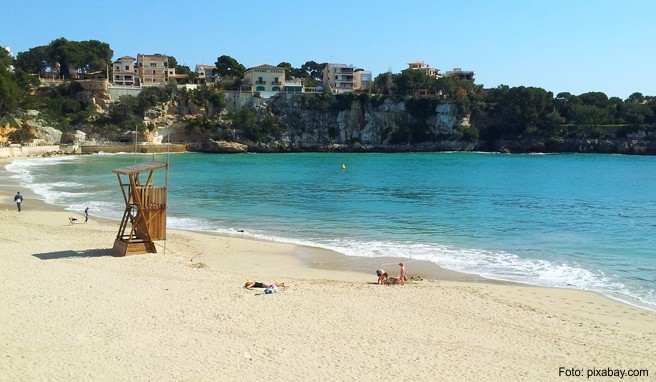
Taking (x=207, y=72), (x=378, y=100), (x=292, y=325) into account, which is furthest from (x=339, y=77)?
(x=292, y=325)

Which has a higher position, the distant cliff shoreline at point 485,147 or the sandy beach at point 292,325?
the distant cliff shoreline at point 485,147

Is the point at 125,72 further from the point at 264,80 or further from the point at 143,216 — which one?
the point at 143,216

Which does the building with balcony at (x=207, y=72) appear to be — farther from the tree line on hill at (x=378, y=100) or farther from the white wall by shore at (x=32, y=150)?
the white wall by shore at (x=32, y=150)

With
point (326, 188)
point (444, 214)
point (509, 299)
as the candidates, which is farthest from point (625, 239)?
point (326, 188)

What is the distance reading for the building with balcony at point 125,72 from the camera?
102375mm

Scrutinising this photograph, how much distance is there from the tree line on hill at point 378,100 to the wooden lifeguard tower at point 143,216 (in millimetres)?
74203

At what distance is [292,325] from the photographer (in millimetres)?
11039

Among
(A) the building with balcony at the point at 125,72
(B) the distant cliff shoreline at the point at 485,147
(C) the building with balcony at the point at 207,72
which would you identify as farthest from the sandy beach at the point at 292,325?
(C) the building with balcony at the point at 207,72

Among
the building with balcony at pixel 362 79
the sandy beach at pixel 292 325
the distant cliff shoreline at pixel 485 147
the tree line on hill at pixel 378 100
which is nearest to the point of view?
the sandy beach at pixel 292 325

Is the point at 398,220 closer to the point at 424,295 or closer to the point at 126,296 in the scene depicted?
the point at 424,295

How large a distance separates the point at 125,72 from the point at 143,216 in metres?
94.4

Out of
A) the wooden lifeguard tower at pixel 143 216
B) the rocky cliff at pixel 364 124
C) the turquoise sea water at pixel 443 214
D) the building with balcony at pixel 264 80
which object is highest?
the building with balcony at pixel 264 80

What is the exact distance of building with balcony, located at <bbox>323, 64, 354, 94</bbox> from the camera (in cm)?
11725

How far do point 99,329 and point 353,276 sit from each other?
7538mm
